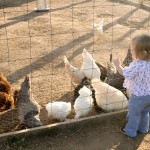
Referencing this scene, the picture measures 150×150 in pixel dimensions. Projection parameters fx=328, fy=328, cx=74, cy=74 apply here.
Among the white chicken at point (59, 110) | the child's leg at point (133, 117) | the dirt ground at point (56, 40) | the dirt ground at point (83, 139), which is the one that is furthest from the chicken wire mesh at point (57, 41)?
the child's leg at point (133, 117)

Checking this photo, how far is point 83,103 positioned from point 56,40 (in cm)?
312

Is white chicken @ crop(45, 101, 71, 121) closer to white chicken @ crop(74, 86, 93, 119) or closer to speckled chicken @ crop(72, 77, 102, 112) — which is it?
white chicken @ crop(74, 86, 93, 119)

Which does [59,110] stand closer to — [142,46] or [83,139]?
[83,139]

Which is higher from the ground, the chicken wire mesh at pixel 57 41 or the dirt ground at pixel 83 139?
the chicken wire mesh at pixel 57 41

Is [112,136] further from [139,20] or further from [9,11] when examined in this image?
[9,11]

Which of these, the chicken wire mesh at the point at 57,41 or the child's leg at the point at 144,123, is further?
the chicken wire mesh at the point at 57,41

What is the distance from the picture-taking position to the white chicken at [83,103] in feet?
12.4

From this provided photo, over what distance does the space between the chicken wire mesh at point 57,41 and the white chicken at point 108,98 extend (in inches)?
0.5

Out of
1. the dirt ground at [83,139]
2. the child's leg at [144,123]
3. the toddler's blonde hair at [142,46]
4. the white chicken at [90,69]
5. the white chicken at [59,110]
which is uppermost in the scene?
the toddler's blonde hair at [142,46]

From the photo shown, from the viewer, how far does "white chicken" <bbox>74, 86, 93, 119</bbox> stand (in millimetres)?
3781

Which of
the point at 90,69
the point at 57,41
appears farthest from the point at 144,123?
the point at 57,41

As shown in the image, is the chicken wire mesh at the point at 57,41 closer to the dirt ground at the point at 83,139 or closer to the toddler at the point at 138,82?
the dirt ground at the point at 83,139

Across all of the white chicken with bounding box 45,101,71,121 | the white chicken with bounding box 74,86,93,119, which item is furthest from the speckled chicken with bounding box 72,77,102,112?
the white chicken with bounding box 45,101,71,121

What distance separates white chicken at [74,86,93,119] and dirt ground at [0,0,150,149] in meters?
0.32
